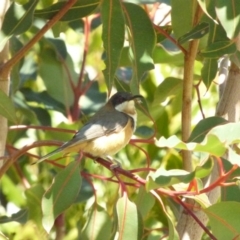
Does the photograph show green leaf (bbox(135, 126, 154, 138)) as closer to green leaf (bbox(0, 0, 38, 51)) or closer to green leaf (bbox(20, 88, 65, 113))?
green leaf (bbox(20, 88, 65, 113))

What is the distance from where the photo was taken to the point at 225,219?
1.63 m

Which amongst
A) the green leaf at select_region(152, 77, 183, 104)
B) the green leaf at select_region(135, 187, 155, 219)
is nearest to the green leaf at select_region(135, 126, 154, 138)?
the green leaf at select_region(152, 77, 183, 104)

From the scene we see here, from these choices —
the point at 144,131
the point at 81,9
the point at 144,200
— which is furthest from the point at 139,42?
the point at 144,131

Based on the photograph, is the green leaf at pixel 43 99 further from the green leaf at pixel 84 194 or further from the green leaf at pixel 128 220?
the green leaf at pixel 128 220

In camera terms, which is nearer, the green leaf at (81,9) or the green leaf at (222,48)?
the green leaf at (222,48)

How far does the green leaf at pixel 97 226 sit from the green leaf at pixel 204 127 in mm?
302

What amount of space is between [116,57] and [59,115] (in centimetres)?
113

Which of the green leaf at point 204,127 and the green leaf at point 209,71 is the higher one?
the green leaf at point 209,71

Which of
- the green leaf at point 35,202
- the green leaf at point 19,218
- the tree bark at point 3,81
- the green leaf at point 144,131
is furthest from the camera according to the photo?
the green leaf at point 144,131

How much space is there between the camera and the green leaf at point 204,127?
6.00 feet

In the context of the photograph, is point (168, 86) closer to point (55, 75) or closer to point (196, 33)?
point (196, 33)

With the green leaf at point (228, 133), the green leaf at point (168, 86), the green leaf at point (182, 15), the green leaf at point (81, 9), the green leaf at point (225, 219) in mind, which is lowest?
the green leaf at point (225, 219)

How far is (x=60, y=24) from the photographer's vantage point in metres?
2.21

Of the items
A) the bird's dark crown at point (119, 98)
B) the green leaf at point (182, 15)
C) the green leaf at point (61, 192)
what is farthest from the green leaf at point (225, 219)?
the bird's dark crown at point (119, 98)
